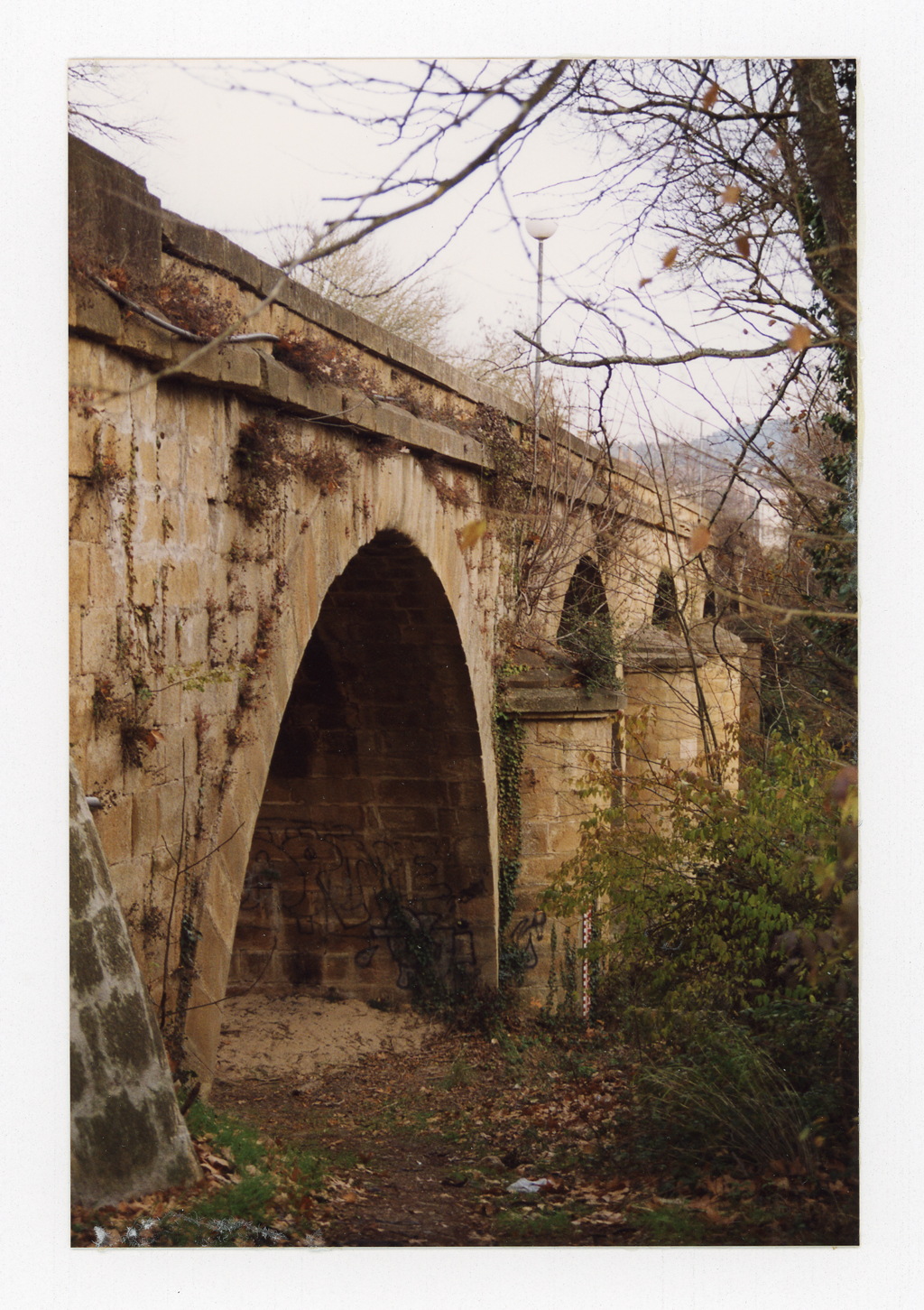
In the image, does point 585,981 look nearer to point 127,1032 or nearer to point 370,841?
point 370,841

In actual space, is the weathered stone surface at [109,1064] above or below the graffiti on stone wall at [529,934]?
above

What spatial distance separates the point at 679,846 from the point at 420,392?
2910mm

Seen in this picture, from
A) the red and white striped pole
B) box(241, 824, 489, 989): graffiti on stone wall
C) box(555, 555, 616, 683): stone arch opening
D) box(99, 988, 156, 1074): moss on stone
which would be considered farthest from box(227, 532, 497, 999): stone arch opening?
box(99, 988, 156, 1074): moss on stone

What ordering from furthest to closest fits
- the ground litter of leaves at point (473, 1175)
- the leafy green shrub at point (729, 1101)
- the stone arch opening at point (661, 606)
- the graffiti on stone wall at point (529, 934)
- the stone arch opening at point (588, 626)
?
the stone arch opening at point (661, 606)
the stone arch opening at point (588, 626)
the graffiti on stone wall at point (529, 934)
the leafy green shrub at point (729, 1101)
the ground litter of leaves at point (473, 1175)

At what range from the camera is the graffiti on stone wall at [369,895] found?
335 inches

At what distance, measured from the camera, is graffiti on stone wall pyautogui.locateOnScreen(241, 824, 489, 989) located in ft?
27.9

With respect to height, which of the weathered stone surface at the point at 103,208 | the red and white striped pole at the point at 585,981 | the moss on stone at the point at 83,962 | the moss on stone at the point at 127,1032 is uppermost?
the weathered stone surface at the point at 103,208

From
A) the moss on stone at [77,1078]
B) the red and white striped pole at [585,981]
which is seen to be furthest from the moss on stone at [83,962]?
the red and white striped pole at [585,981]

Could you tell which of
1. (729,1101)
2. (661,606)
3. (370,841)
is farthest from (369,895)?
(729,1101)

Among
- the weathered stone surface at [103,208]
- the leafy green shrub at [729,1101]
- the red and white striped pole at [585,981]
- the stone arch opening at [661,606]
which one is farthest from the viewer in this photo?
the stone arch opening at [661,606]

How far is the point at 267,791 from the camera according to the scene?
8.28 metres

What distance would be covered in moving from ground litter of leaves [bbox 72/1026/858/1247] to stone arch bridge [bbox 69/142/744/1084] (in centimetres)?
64

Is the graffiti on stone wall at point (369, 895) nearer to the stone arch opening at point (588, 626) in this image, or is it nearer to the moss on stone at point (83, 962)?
the stone arch opening at point (588, 626)

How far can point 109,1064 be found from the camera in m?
3.05
